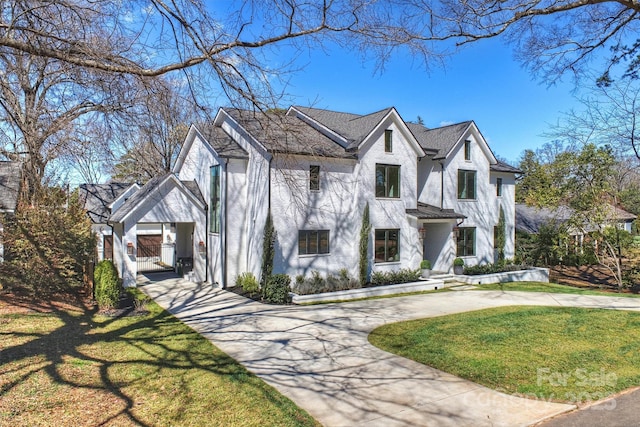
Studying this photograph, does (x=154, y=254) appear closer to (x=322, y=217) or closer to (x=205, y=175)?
(x=205, y=175)

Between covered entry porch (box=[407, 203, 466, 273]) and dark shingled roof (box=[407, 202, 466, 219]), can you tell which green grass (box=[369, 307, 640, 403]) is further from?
covered entry porch (box=[407, 203, 466, 273])

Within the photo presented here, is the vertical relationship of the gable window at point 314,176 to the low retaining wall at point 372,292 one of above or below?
above

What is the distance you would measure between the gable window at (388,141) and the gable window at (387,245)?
3.80 metres

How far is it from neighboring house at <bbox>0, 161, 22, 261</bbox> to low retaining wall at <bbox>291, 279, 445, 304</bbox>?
12208 millimetres

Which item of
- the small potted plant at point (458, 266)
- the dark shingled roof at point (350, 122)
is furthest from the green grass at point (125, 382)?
the small potted plant at point (458, 266)

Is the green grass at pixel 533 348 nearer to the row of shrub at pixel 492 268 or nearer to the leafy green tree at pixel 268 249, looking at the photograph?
the leafy green tree at pixel 268 249

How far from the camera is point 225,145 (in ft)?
61.9

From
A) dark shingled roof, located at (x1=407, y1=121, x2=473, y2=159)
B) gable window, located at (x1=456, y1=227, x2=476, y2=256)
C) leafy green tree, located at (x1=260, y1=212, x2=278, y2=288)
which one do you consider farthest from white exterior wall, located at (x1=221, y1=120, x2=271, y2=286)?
gable window, located at (x1=456, y1=227, x2=476, y2=256)

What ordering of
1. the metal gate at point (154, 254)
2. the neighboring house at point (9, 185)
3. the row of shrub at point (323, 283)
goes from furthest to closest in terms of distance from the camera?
1. the metal gate at point (154, 254)
2. the neighboring house at point (9, 185)
3. the row of shrub at point (323, 283)

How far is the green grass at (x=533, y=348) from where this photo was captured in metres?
7.25

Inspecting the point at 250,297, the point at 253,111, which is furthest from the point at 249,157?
the point at 253,111

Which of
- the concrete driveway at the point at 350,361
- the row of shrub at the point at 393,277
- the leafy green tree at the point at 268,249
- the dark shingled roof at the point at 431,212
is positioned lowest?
the concrete driveway at the point at 350,361

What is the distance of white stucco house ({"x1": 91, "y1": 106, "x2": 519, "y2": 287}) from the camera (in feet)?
56.3

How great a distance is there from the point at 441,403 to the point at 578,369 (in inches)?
133
